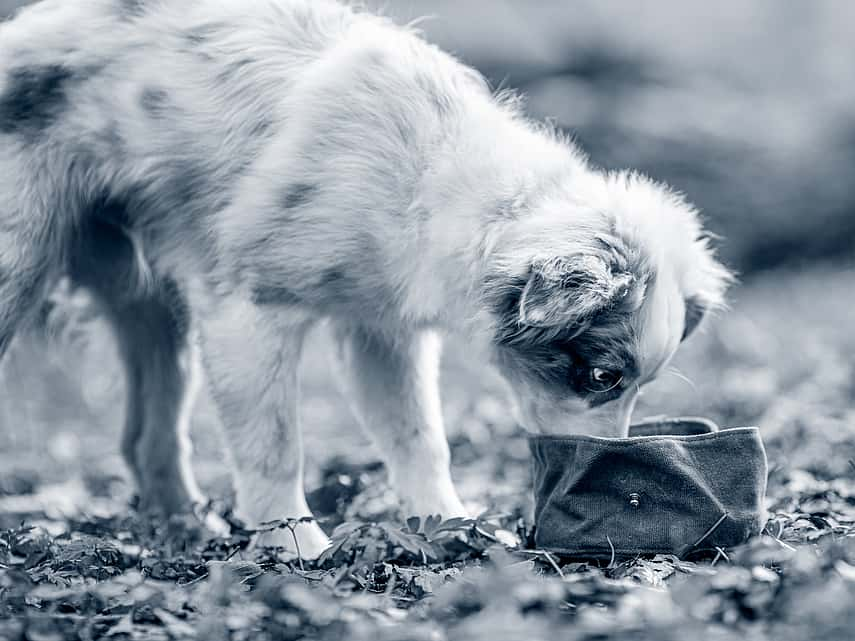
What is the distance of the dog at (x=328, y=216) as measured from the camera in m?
3.92

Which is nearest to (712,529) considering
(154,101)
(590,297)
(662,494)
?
(662,494)

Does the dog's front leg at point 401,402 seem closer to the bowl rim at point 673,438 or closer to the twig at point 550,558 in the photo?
the twig at point 550,558

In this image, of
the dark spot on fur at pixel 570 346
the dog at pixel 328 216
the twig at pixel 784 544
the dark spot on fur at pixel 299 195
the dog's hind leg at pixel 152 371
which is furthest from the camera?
the dog's hind leg at pixel 152 371

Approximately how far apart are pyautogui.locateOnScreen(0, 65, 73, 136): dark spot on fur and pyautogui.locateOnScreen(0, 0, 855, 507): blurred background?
1060 mm

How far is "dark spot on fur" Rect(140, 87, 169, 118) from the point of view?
434 centimetres

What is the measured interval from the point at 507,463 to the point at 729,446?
2367mm

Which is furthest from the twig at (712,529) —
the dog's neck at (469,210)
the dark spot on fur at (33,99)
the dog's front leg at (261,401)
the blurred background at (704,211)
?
the dark spot on fur at (33,99)

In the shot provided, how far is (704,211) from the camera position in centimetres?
1181

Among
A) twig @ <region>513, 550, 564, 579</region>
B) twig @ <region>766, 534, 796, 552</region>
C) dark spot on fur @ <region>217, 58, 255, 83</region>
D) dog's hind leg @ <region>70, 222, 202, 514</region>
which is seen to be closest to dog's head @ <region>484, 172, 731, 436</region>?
twig @ <region>513, 550, 564, 579</region>

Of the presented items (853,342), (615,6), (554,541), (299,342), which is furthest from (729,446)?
(615,6)

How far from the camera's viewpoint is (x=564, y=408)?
4.06 meters

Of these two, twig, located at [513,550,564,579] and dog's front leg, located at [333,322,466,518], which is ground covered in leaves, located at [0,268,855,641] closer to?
twig, located at [513,550,564,579]

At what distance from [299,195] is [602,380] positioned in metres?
1.29

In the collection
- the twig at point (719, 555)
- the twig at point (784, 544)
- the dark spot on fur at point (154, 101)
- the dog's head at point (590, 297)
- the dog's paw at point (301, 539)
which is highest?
the dark spot on fur at point (154, 101)
